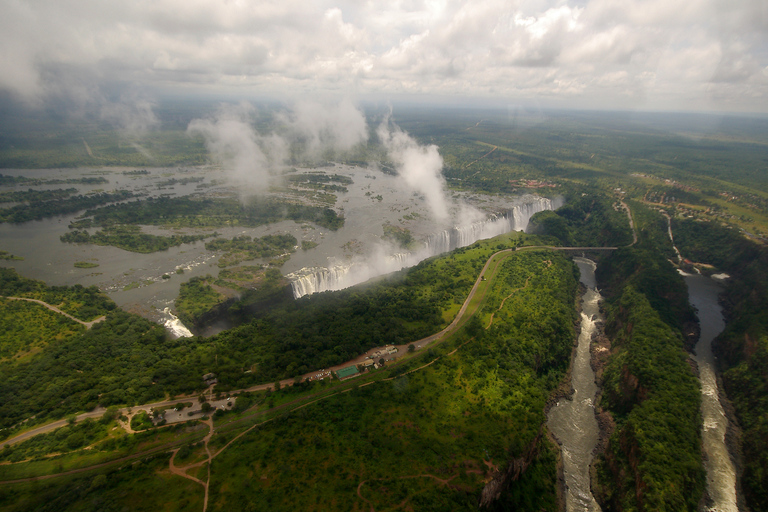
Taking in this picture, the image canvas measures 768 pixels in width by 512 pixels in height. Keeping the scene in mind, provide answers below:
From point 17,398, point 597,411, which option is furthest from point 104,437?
point 597,411

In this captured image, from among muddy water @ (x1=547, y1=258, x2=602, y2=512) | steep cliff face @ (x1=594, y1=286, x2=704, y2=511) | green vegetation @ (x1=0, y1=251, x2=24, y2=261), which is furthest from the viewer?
green vegetation @ (x1=0, y1=251, x2=24, y2=261)

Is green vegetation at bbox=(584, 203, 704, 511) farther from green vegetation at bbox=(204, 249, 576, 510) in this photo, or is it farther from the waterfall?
the waterfall

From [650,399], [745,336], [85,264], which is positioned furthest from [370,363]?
[85,264]

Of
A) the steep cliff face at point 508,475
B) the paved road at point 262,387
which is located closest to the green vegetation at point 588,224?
the paved road at point 262,387

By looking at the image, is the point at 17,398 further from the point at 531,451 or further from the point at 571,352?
the point at 571,352

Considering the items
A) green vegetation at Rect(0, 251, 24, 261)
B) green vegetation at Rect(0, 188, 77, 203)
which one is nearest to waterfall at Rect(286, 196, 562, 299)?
green vegetation at Rect(0, 251, 24, 261)

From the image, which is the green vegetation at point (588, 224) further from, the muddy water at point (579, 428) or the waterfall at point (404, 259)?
the muddy water at point (579, 428)
